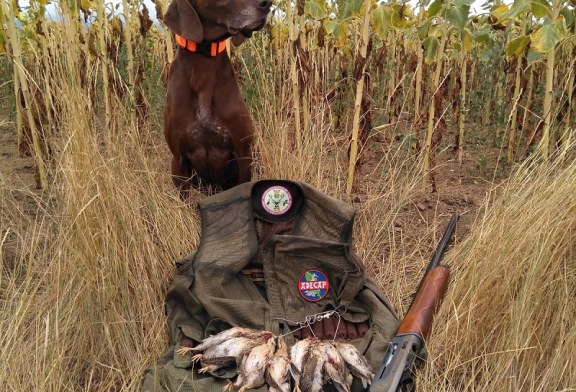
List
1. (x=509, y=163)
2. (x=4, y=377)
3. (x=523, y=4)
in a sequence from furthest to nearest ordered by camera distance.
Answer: (x=509, y=163)
(x=523, y=4)
(x=4, y=377)

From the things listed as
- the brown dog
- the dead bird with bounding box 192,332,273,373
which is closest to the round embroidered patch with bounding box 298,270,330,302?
the dead bird with bounding box 192,332,273,373

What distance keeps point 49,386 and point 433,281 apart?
145cm

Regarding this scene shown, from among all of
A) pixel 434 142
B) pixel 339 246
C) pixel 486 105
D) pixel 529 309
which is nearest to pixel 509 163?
pixel 434 142

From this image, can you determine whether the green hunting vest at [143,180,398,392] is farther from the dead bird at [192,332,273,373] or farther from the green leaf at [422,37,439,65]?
the green leaf at [422,37,439,65]

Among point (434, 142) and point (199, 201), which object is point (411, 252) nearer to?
point (434, 142)

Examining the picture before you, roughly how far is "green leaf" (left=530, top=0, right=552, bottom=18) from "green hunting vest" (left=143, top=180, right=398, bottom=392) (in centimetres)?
137

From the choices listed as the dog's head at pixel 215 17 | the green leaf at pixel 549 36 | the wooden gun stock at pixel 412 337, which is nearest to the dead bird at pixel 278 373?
the wooden gun stock at pixel 412 337

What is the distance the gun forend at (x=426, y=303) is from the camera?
222 cm

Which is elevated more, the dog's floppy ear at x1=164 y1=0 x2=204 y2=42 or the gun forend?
the dog's floppy ear at x1=164 y1=0 x2=204 y2=42

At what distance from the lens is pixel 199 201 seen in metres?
2.89

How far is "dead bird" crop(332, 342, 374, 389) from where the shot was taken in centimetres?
218

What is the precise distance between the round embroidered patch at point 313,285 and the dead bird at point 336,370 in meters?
0.49

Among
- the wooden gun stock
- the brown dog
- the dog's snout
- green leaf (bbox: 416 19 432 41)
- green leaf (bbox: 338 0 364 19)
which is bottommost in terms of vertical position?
the wooden gun stock

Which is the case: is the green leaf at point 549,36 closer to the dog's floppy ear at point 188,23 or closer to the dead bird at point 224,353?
the dog's floppy ear at point 188,23
